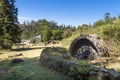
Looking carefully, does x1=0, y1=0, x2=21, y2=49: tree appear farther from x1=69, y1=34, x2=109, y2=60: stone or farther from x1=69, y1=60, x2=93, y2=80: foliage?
x1=69, y1=60, x2=93, y2=80: foliage

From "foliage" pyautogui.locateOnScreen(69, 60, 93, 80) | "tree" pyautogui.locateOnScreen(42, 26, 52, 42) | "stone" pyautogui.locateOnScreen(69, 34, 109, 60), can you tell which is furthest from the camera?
"tree" pyautogui.locateOnScreen(42, 26, 52, 42)

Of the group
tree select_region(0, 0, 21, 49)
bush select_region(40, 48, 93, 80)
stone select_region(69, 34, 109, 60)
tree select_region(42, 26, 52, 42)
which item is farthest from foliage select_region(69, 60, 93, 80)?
tree select_region(42, 26, 52, 42)

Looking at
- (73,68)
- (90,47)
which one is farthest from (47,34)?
(73,68)

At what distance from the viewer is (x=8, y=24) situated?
3005cm

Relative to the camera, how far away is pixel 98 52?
1282cm

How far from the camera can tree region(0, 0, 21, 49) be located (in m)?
29.6

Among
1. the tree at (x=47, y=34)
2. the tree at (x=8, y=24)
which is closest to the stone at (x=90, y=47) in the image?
the tree at (x=8, y=24)

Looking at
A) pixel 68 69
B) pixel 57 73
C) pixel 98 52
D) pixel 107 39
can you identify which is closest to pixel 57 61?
pixel 57 73

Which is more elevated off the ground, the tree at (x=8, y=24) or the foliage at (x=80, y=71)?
the tree at (x=8, y=24)

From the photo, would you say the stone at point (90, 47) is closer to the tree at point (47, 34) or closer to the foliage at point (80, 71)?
the foliage at point (80, 71)

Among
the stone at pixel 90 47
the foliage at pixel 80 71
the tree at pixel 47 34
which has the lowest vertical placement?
the foliage at pixel 80 71

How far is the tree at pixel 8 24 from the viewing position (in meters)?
29.6

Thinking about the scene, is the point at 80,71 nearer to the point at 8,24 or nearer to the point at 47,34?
the point at 8,24

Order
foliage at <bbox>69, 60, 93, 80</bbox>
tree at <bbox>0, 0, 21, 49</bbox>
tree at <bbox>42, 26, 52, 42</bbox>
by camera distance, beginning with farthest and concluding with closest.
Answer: tree at <bbox>42, 26, 52, 42</bbox> → tree at <bbox>0, 0, 21, 49</bbox> → foliage at <bbox>69, 60, 93, 80</bbox>
